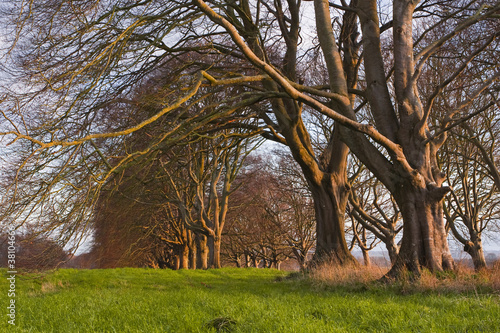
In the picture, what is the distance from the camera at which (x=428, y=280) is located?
6238 millimetres

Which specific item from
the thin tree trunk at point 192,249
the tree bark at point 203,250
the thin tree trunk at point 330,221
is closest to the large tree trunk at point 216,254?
the tree bark at point 203,250

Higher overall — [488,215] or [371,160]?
[371,160]

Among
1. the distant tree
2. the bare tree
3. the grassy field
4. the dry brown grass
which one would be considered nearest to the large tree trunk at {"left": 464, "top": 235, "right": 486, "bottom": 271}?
the bare tree

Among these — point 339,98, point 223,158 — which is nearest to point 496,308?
point 339,98

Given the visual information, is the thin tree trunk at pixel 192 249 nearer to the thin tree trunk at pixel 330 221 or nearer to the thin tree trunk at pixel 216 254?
the thin tree trunk at pixel 216 254

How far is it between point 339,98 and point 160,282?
6656 mm

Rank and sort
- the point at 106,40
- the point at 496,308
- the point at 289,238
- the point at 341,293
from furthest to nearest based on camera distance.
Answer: the point at 289,238, the point at 106,40, the point at 341,293, the point at 496,308

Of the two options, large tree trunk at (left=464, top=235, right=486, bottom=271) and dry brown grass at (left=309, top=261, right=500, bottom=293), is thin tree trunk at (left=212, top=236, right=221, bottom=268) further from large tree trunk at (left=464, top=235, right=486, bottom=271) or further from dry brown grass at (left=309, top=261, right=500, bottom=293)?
large tree trunk at (left=464, top=235, right=486, bottom=271)

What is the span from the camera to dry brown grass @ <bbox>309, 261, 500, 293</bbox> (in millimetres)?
5855

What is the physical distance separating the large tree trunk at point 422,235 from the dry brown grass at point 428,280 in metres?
0.34

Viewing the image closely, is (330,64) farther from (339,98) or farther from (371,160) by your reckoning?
(371,160)

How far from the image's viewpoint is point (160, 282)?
9812 mm

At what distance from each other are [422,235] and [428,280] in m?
1.36

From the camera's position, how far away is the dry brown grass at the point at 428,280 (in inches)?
231
